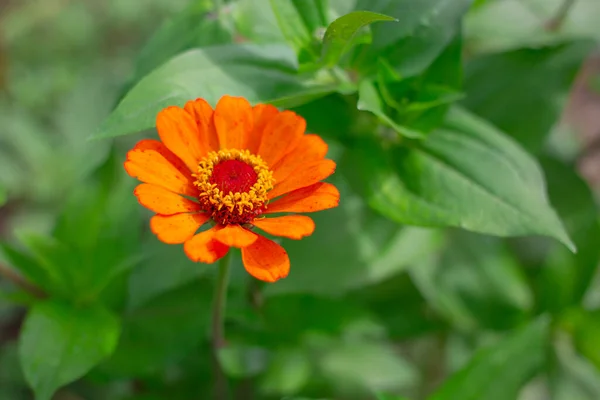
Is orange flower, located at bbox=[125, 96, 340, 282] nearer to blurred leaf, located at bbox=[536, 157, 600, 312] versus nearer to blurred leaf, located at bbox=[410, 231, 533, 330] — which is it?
blurred leaf, located at bbox=[410, 231, 533, 330]

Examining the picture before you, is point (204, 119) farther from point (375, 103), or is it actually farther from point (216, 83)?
point (375, 103)

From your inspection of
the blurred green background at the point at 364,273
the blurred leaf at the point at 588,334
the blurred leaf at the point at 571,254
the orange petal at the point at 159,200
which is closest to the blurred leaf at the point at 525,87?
the blurred green background at the point at 364,273

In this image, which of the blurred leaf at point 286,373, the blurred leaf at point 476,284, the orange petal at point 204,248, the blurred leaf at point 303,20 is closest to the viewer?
the orange petal at point 204,248

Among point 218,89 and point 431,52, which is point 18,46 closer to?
point 218,89

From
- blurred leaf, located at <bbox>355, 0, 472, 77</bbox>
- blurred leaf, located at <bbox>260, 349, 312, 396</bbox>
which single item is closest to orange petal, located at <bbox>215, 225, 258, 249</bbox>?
blurred leaf, located at <bbox>355, 0, 472, 77</bbox>

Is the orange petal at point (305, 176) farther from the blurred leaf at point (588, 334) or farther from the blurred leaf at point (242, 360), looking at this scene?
the blurred leaf at point (588, 334)

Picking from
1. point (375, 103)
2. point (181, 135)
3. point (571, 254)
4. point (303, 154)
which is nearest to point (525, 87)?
point (571, 254)
